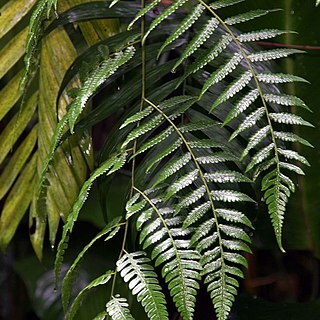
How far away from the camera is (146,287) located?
664 mm

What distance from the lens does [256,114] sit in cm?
71

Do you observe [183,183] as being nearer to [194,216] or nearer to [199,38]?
[194,216]

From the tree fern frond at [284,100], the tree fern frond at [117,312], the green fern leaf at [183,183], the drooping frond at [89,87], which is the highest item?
the drooping frond at [89,87]

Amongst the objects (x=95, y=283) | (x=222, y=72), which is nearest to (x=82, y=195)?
(x=95, y=283)

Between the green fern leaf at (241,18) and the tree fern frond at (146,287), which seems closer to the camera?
the tree fern frond at (146,287)

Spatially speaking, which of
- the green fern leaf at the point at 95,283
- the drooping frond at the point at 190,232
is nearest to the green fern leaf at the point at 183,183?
the drooping frond at the point at 190,232

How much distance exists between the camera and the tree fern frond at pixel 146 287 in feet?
2.13

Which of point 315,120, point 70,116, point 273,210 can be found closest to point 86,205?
point 315,120

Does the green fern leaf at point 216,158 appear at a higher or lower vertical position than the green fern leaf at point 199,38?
lower

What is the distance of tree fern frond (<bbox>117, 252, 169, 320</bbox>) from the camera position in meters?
0.65

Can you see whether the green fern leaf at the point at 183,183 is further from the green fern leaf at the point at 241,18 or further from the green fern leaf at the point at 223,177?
the green fern leaf at the point at 241,18

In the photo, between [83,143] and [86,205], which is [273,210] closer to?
[83,143]

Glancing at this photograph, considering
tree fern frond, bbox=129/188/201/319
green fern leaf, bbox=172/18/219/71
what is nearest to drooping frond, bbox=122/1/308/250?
green fern leaf, bbox=172/18/219/71

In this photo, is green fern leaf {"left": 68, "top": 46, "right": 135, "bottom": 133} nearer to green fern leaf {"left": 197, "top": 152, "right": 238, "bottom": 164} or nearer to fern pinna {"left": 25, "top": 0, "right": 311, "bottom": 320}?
fern pinna {"left": 25, "top": 0, "right": 311, "bottom": 320}
